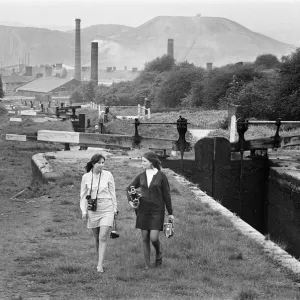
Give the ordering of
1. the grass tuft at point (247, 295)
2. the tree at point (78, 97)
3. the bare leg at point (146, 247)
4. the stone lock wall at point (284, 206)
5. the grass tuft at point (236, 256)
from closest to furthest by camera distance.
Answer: the grass tuft at point (247, 295) → the bare leg at point (146, 247) → the grass tuft at point (236, 256) → the stone lock wall at point (284, 206) → the tree at point (78, 97)

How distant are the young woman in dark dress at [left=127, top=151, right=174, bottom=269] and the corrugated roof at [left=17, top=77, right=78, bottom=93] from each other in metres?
151

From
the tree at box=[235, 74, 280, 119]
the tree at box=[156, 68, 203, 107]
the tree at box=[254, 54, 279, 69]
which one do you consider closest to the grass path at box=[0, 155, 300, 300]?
the tree at box=[235, 74, 280, 119]

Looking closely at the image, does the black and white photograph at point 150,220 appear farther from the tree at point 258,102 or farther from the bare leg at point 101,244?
the tree at point 258,102

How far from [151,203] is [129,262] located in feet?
2.53

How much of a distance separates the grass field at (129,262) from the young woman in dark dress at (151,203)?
323 millimetres

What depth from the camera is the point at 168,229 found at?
31.2ft

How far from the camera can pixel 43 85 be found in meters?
169

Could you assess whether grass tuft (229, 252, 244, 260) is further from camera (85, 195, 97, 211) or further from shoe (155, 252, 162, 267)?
camera (85, 195, 97, 211)

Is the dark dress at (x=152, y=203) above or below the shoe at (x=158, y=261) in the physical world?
above

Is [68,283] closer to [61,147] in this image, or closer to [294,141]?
[294,141]

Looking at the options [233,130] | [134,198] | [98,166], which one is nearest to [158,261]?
[134,198]

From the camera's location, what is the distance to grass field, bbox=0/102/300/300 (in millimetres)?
8555

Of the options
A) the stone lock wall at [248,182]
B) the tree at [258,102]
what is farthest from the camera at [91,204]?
the tree at [258,102]

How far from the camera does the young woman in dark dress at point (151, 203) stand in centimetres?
953
